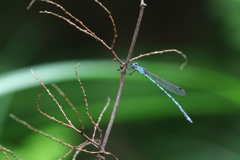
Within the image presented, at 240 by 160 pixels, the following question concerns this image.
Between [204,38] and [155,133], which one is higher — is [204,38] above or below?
above

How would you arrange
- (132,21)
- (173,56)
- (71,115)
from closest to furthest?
(71,115) → (173,56) → (132,21)

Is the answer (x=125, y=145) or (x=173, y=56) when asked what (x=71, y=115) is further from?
(x=173, y=56)

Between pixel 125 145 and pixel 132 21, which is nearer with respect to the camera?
pixel 125 145

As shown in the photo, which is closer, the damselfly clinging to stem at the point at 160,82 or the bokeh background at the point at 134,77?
the damselfly clinging to stem at the point at 160,82

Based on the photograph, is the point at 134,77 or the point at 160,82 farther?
the point at 134,77

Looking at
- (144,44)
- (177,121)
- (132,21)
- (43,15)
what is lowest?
(177,121)

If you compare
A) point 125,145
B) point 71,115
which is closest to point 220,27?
point 125,145

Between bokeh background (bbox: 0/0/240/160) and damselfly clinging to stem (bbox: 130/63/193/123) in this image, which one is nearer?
damselfly clinging to stem (bbox: 130/63/193/123)

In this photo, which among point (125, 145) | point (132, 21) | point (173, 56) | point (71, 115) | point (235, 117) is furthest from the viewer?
point (132, 21)
